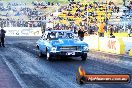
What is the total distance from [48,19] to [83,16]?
7.23 m

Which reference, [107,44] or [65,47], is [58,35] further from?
[107,44]

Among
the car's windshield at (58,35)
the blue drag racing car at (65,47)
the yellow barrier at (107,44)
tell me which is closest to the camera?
the blue drag racing car at (65,47)

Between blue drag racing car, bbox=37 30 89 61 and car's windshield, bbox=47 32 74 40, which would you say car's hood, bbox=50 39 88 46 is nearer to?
blue drag racing car, bbox=37 30 89 61

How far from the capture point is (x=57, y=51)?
17859 mm

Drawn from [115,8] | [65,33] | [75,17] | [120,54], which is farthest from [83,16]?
[65,33]

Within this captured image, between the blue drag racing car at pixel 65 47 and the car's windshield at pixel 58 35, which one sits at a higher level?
the car's windshield at pixel 58 35

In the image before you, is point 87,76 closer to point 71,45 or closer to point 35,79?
point 35,79

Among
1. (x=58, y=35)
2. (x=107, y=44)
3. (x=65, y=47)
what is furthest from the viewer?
(x=107, y=44)

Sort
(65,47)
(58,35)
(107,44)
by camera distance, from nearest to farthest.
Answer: (65,47)
(58,35)
(107,44)

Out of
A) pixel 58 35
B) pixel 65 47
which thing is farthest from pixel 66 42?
pixel 58 35

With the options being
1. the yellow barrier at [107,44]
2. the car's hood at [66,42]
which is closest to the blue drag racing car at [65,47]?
the car's hood at [66,42]

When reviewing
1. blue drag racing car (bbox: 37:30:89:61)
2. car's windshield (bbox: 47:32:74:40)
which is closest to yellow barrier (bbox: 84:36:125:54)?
car's windshield (bbox: 47:32:74:40)

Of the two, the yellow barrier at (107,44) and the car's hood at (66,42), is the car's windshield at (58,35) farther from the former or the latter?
the yellow barrier at (107,44)

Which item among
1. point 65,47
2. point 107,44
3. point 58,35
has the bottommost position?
point 107,44
